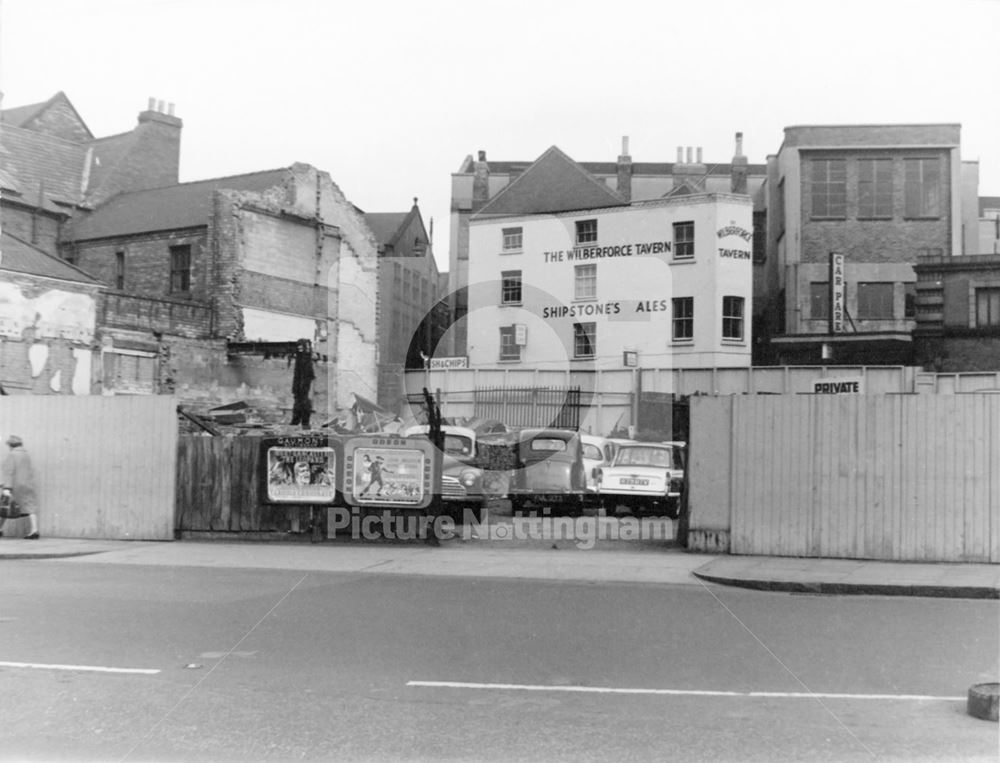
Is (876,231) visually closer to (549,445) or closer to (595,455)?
(595,455)

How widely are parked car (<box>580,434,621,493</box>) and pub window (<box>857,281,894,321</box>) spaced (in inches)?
1062

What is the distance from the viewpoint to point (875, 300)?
44156 millimetres

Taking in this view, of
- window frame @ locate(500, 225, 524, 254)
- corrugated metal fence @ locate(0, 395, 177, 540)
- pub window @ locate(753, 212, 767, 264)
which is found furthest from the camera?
pub window @ locate(753, 212, 767, 264)

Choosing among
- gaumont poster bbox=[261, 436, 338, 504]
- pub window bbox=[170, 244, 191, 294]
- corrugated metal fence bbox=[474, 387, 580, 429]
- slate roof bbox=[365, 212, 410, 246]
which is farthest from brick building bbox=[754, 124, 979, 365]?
gaumont poster bbox=[261, 436, 338, 504]

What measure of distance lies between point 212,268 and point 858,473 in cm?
2663

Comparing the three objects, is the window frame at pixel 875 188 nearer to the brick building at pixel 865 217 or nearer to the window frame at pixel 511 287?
the brick building at pixel 865 217

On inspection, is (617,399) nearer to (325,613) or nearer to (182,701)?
(325,613)

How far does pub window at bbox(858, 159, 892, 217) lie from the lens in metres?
44.0

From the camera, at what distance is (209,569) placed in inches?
526

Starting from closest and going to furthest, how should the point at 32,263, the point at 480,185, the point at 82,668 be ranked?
the point at 82,668 < the point at 32,263 < the point at 480,185

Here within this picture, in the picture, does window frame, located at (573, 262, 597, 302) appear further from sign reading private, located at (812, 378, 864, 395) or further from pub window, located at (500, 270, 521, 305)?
sign reading private, located at (812, 378, 864, 395)

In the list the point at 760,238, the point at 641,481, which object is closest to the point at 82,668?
the point at 641,481

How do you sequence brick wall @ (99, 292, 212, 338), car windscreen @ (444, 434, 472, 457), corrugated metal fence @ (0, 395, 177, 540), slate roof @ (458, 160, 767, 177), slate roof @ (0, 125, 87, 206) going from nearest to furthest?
1. corrugated metal fence @ (0, 395, 177, 540)
2. car windscreen @ (444, 434, 472, 457)
3. brick wall @ (99, 292, 212, 338)
4. slate roof @ (0, 125, 87, 206)
5. slate roof @ (458, 160, 767, 177)

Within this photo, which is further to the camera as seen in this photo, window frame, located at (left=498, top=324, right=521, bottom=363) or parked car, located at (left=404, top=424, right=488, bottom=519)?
window frame, located at (left=498, top=324, right=521, bottom=363)
